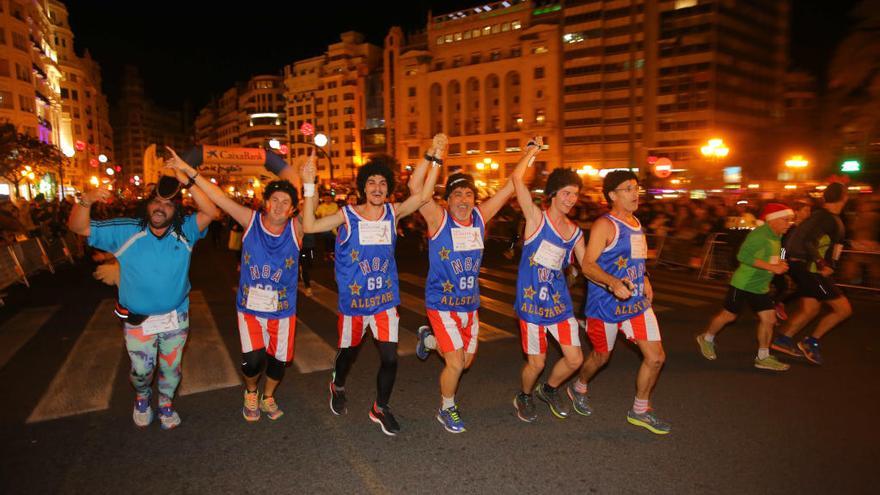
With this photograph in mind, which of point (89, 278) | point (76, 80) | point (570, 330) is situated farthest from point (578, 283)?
point (76, 80)

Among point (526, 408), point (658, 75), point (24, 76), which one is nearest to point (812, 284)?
point (526, 408)

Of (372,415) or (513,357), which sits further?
(513,357)

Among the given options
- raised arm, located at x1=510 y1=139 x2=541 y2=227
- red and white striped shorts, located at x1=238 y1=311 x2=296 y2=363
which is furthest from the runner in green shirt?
red and white striped shorts, located at x1=238 y1=311 x2=296 y2=363

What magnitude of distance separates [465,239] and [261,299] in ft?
5.35

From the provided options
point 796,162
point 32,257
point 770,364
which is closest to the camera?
point 770,364

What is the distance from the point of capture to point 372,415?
14.5ft

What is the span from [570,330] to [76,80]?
95193 millimetres

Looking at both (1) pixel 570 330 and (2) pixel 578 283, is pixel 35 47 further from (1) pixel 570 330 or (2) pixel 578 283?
(1) pixel 570 330

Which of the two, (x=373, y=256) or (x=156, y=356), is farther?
(x=156, y=356)

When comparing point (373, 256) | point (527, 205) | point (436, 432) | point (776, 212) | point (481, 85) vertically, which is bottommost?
point (436, 432)

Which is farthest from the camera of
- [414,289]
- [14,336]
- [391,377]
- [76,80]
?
[76,80]

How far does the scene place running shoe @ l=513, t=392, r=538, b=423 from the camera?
14.6 feet

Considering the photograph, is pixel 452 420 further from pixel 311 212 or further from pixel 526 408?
pixel 311 212

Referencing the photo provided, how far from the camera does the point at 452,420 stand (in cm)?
427
